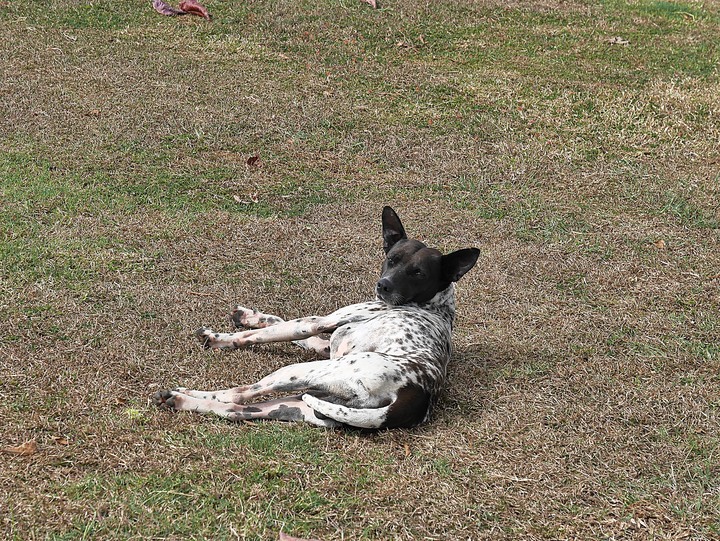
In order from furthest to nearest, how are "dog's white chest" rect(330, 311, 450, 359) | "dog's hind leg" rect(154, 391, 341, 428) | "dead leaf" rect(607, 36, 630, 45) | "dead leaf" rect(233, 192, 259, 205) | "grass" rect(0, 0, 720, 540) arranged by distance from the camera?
"dead leaf" rect(607, 36, 630, 45) → "dead leaf" rect(233, 192, 259, 205) → "dog's white chest" rect(330, 311, 450, 359) → "dog's hind leg" rect(154, 391, 341, 428) → "grass" rect(0, 0, 720, 540)

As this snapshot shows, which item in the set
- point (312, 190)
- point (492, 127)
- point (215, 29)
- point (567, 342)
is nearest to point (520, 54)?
point (492, 127)

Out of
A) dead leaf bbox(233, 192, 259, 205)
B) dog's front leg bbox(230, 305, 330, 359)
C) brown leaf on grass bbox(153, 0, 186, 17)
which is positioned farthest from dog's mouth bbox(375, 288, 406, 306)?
brown leaf on grass bbox(153, 0, 186, 17)

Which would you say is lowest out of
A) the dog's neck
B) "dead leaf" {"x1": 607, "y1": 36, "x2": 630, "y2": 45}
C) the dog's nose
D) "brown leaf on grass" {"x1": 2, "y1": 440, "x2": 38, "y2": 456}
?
"brown leaf on grass" {"x1": 2, "y1": 440, "x2": 38, "y2": 456}

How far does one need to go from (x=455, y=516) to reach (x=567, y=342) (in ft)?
7.86

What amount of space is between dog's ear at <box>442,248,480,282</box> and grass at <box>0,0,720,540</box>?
629 millimetres

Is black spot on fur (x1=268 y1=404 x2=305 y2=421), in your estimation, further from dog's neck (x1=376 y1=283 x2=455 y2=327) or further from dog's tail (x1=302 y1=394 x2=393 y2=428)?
dog's neck (x1=376 y1=283 x2=455 y2=327)

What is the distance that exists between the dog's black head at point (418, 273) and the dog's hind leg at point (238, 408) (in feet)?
3.38

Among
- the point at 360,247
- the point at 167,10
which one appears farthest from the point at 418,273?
the point at 167,10

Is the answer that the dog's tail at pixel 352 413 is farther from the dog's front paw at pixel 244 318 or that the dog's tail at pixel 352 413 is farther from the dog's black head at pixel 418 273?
the dog's front paw at pixel 244 318

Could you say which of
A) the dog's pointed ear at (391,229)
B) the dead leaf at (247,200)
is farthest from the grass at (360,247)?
the dog's pointed ear at (391,229)

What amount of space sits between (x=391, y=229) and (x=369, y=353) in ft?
3.88

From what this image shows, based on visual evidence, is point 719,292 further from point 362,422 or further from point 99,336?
point 99,336

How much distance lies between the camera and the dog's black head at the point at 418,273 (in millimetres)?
5680

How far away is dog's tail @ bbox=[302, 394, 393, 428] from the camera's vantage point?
475 centimetres
